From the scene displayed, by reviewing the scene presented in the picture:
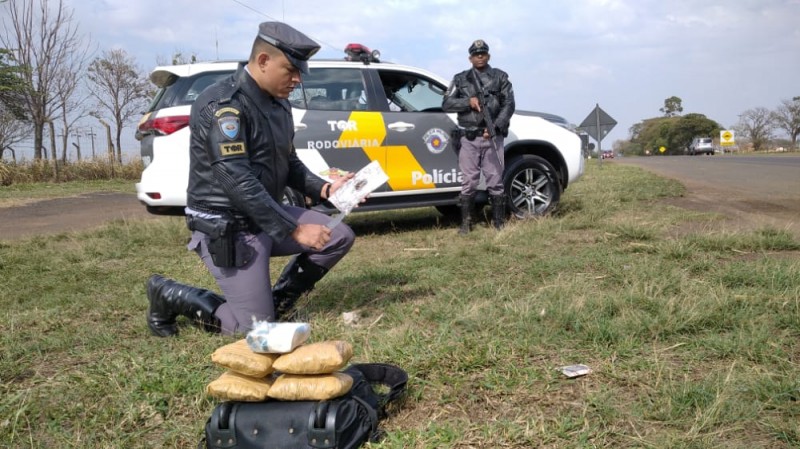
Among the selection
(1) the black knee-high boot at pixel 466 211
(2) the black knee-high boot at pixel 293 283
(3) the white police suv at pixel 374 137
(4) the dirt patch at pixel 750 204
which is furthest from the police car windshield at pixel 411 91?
(2) the black knee-high boot at pixel 293 283

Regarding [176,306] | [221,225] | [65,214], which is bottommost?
[176,306]

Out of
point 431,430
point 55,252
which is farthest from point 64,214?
point 431,430

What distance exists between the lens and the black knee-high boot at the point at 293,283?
3.58 meters

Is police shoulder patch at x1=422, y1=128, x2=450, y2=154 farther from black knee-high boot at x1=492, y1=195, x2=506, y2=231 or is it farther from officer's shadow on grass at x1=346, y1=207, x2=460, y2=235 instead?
officer's shadow on grass at x1=346, y1=207, x2=460, y2=235

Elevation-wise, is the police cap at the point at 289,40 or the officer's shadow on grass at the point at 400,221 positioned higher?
the police cap at the point at 289,40

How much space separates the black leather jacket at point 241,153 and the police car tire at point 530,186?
388 centimetres

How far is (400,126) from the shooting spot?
20.7 ft

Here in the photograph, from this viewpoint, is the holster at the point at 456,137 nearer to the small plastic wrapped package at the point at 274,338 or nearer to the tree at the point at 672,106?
the small plastic wrapped package at the point at 274,338

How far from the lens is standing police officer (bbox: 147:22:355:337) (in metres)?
2.92

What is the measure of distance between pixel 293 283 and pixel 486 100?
3.36m

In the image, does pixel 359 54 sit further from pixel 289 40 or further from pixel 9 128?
pixel 9 128

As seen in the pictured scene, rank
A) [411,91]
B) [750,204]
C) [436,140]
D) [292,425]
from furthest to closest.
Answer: [750,204]
[411,91]
[436,140]
[292,425]

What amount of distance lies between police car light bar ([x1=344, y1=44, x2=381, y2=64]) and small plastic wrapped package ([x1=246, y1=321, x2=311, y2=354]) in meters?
4.74

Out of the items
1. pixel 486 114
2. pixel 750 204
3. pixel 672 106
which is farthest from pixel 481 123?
pixel 672 106
